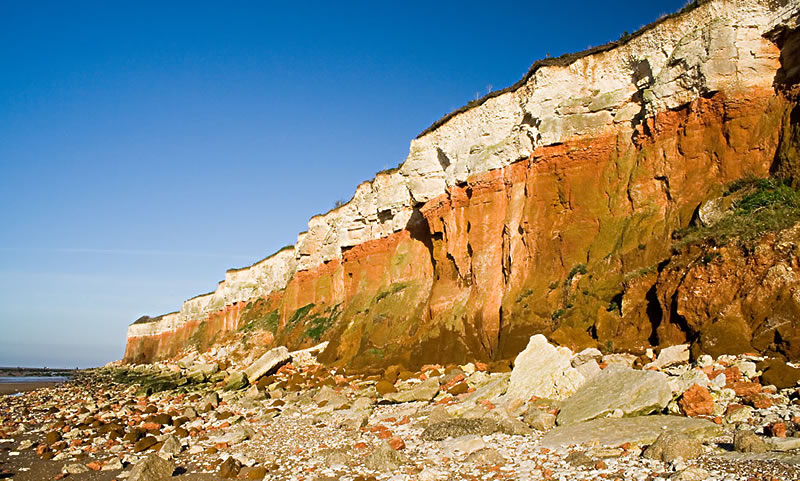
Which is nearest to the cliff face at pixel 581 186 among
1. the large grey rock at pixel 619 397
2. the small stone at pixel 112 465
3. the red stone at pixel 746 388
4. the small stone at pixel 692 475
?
the red stone at pixel 746 388

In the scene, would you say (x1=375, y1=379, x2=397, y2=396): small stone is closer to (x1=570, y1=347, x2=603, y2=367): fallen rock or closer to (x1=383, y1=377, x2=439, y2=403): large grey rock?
(x1=383, y1=377, x2=439, y2=403): large grey rock

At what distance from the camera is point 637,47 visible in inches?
821

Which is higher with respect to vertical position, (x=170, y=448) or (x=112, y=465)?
(x=170, y=448)

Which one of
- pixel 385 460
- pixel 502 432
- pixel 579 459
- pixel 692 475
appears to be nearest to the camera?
pixel 692 475

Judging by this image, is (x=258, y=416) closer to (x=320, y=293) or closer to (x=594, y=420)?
(x=594, y=420)

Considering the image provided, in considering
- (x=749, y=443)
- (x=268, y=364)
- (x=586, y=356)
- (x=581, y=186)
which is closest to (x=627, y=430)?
(x=749, y=443)

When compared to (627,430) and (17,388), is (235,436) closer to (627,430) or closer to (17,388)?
(627,430)

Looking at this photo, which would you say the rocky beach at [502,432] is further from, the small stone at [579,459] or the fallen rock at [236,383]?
the fallen rock at [236,383]

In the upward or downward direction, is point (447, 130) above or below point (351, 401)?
above

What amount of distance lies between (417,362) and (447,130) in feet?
44.3

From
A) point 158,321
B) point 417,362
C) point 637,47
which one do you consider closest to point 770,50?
point 637,47

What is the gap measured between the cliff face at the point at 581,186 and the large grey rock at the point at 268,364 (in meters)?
3.20

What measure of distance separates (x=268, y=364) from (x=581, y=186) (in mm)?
19270

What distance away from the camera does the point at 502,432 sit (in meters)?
10.6
